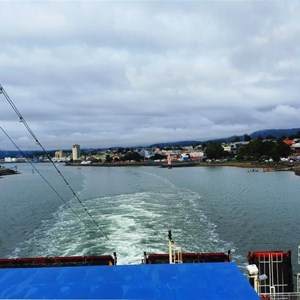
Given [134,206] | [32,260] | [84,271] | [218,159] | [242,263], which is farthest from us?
[218,159]

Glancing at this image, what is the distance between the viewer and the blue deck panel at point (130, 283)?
5.29 metres

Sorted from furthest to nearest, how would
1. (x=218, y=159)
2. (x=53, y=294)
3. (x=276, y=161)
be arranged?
(x=218, y=159), (x=276, y=161), (x=53, y=294)

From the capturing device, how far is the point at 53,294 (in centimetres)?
536

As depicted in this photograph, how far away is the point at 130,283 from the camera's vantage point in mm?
5703

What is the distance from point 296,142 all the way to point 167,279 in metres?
134

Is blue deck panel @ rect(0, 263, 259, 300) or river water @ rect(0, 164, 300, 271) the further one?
river water @ rect(0, 164, 300, 271)

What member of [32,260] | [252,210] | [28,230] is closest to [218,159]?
[252,210]

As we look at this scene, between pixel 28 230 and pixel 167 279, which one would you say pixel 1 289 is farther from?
pixel 28 230

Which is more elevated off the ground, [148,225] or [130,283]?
[130,283]

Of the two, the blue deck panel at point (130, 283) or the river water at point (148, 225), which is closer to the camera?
the blue deck panel at point (130, 283)

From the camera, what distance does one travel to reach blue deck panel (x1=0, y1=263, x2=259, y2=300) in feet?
17.3

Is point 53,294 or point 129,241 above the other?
point 53,294

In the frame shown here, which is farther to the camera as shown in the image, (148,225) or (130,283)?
(148,225)

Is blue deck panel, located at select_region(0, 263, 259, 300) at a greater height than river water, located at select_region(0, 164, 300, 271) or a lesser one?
greater
